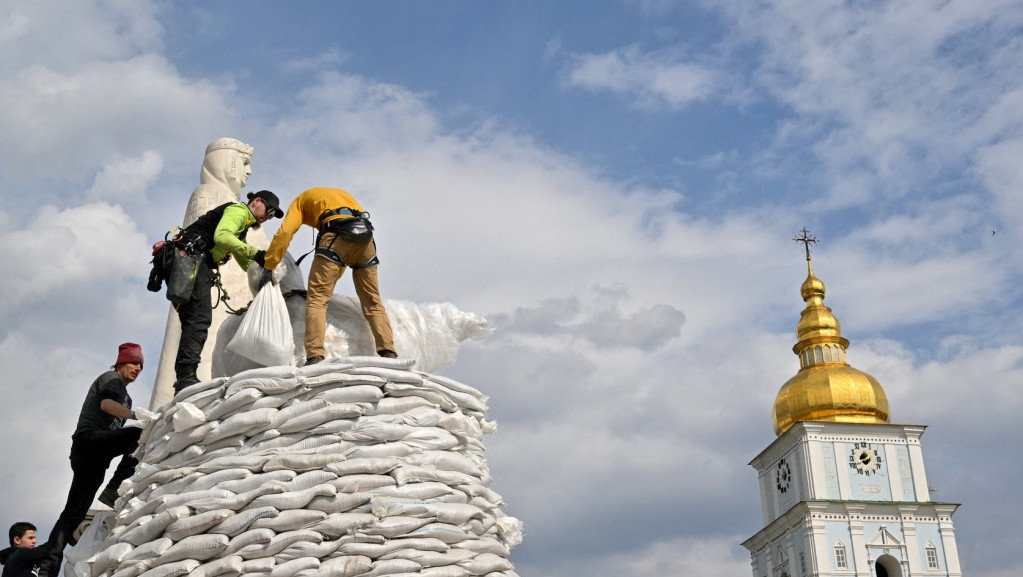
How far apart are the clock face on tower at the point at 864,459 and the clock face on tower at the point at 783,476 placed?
7.77 feet

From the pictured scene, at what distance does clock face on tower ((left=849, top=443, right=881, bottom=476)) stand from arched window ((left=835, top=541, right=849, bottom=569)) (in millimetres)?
2767

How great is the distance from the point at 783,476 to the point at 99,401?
4507 cm

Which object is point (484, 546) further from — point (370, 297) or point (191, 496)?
point (370, 297)

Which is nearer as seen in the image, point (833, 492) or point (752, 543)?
point (833, 492)

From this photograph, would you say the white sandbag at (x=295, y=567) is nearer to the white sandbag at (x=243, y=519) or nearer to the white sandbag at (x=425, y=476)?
the white sandbag at (x=243, y=519)

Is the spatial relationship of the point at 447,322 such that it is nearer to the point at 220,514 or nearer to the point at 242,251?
the point at 242,251

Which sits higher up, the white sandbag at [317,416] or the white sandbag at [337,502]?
the white sandbag at [317,416]

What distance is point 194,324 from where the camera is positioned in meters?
5.46

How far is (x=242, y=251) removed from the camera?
5414 mm

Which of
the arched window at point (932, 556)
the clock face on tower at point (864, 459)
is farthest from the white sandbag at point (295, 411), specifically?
the arched window at point (932, 556)

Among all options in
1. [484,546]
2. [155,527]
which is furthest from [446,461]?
[155,527]

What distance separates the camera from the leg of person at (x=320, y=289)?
5204 mm

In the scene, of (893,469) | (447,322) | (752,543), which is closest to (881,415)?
(893,469)

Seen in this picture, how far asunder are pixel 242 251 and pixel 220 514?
1286 mm
